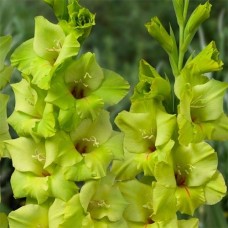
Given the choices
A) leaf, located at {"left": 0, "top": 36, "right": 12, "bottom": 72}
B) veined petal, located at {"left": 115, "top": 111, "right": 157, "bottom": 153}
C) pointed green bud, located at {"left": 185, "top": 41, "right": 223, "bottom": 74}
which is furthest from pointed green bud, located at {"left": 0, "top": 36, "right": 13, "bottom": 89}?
pointed green bud, located at {"left": 185, "top": 41, "right": 223, "bottom": 74}

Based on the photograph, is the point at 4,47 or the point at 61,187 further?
the point at 4,47

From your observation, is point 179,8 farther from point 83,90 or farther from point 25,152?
point 25,152

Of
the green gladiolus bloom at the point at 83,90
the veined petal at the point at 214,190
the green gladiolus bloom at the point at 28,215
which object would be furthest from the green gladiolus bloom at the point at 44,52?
the veined petal at the point at 214,190

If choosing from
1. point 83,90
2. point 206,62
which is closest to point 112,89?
point 83,90

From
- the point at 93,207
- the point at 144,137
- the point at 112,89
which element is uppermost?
the point at 112,89

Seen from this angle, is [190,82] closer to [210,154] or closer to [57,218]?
[210,154]

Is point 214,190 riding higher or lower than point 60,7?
lower

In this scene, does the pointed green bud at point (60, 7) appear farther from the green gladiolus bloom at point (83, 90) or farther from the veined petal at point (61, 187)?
the veined petal at point (61, 187)
